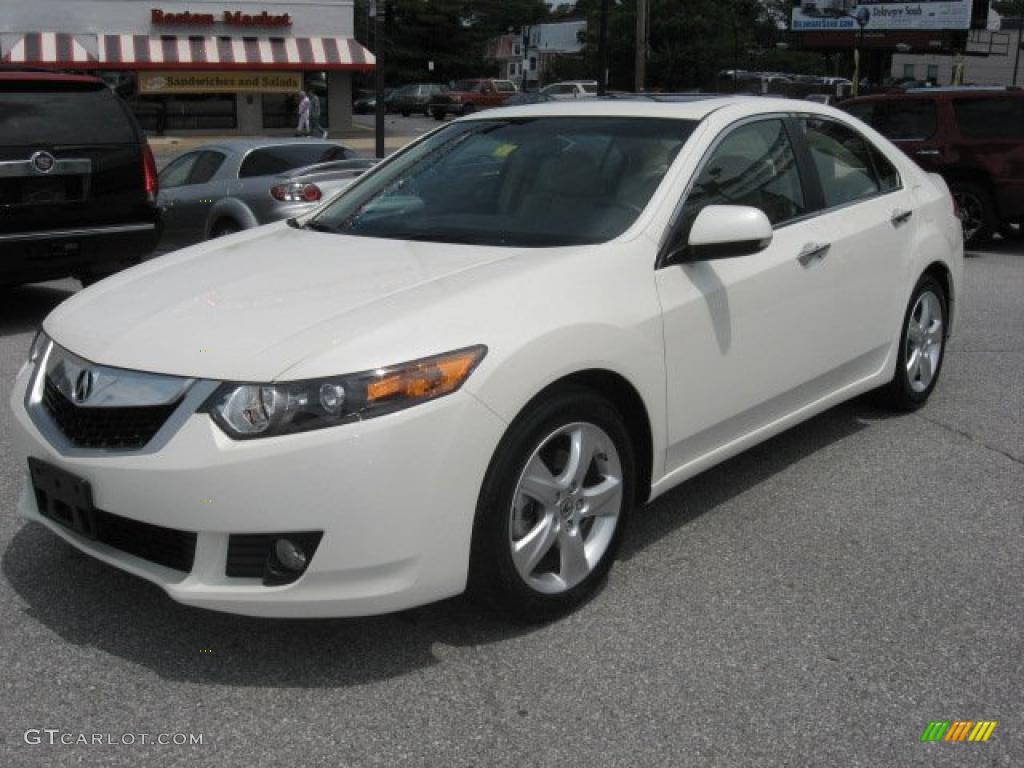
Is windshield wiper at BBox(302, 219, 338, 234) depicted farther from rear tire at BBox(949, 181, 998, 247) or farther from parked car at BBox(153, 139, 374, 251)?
rear tire at BBox(949, 181, 998, 247)

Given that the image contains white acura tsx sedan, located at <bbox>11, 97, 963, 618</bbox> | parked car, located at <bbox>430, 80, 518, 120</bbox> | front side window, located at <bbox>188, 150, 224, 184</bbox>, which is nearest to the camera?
white acura tsx sedan, located at <bbox>11, 97, 963, 618</bbox>

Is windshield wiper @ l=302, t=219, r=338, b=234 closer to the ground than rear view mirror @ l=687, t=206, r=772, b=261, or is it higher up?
closer to the ground

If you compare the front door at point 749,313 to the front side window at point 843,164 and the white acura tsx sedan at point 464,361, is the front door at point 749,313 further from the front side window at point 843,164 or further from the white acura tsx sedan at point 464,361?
the front side window at point 843,164

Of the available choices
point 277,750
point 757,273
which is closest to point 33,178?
point 757,273

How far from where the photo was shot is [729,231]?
3.74m

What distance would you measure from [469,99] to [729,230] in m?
51.4

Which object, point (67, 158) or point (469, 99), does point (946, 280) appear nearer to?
point (67, 158)

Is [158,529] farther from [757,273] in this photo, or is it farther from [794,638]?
[757,273]

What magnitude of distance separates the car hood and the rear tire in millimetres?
9935

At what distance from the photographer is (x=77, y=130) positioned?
Answer: 784 centimetres

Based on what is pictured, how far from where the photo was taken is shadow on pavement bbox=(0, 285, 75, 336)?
8219mm

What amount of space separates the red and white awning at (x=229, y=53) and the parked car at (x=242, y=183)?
25.0 m

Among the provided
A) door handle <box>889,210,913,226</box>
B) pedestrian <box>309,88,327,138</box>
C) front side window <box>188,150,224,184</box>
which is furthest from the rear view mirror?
pedestrian <box>309,88,327,138</box>

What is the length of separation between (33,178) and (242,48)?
30713 millimetres
